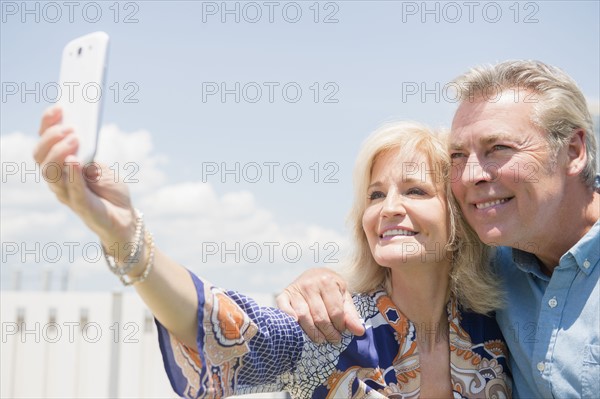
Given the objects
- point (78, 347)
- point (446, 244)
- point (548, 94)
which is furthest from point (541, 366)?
point (78, 347)

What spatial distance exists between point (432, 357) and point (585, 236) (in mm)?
647

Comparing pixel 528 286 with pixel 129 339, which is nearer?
pixel 528 286

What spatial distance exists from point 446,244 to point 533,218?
11.8 inches

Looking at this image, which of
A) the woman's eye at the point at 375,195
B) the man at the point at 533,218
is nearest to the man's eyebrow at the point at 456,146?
the man at the point at 533,218

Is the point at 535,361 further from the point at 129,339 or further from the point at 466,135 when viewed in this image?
the point at 129,339

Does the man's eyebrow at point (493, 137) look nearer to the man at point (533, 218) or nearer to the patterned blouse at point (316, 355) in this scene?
the man at point (533, 218)

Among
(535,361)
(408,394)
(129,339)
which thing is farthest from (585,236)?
(129,339)

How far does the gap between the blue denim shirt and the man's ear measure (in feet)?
0.80

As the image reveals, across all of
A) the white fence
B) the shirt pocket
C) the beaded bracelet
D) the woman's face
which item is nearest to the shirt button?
the shirt pocket

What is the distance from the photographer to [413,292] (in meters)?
2.35

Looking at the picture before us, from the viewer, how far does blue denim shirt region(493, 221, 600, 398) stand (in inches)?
83.0

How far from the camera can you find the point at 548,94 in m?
2.36

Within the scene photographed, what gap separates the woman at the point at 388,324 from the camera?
1.76 metres

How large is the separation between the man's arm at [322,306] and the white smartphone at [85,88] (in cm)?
95
